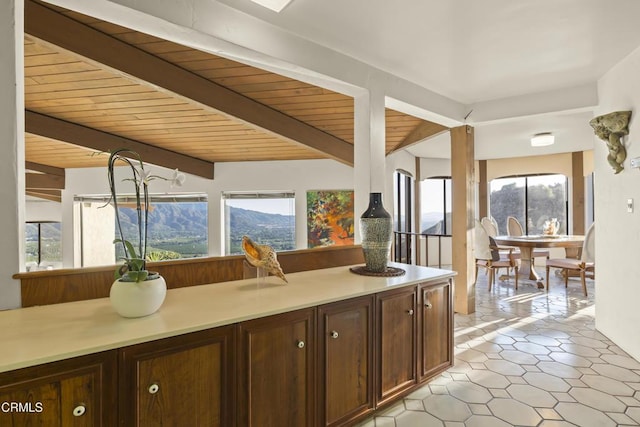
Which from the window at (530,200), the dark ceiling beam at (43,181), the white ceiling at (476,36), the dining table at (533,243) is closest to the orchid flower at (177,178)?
the white ceiling at (476,36)

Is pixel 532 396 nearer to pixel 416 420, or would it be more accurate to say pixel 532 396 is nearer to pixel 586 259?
pixel 416 420

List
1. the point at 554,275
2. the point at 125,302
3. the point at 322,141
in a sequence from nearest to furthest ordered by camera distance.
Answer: the point at 125,302 → the point at 322,141 → the point at 554,275

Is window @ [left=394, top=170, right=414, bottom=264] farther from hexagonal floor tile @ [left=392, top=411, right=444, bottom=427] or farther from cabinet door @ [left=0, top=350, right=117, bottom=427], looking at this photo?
cabinet door @ [left=0, top=350, right=117, bottom=427]

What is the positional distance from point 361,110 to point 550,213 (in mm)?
6303

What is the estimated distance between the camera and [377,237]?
7.43ft

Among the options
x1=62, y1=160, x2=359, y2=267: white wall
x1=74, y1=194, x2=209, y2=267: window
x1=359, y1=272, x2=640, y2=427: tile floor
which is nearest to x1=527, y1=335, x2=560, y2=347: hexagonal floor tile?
x1=359, y1=272, x2=640, y2=427: tile floor

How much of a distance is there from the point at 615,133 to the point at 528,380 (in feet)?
6.84

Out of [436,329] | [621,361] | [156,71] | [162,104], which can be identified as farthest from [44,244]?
[621,361]

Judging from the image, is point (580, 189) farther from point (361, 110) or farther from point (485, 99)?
point (361, 110)

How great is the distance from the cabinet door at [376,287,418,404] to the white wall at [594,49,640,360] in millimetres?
1978

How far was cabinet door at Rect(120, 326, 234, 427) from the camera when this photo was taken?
114 centimetres

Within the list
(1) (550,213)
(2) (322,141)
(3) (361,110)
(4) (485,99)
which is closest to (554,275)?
(1) (550,213)

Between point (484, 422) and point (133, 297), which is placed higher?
point (133, 297)

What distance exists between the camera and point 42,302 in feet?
4.77
